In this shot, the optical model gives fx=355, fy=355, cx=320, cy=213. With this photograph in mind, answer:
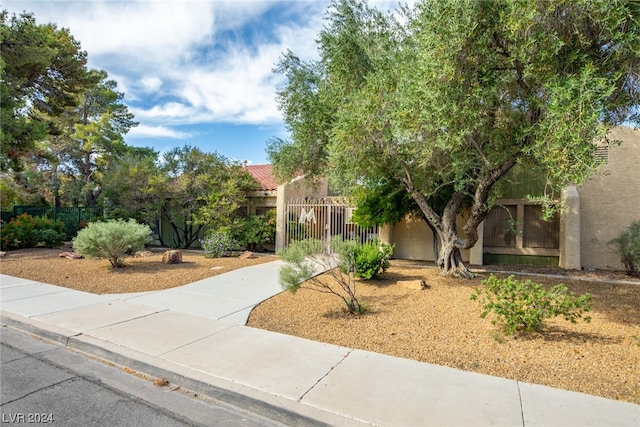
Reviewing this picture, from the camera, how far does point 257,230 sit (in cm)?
1446

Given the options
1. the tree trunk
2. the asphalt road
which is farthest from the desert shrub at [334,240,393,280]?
the asphalt road

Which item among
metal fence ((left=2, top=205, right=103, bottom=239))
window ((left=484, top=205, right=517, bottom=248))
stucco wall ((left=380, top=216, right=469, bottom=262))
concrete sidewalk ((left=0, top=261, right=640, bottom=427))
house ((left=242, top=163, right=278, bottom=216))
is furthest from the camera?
metal fence ((left=2, top=205, right=103, bottom=239))

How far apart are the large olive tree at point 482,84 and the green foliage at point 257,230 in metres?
6.96

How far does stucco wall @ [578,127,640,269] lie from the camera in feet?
36.5

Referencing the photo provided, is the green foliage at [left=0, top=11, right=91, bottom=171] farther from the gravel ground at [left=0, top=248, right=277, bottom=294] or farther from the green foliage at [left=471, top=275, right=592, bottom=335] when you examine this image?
the green foliage at [left=471, top=275, right=592, bottom=335]

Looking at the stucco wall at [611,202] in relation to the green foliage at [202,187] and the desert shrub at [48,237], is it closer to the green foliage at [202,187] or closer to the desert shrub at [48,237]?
the green foliage at [202,187]

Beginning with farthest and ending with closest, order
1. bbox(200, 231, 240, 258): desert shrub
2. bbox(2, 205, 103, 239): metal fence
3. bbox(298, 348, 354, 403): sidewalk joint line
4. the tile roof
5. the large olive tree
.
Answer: bbox(2, 205, 103, 239): metal fence
the tile roof
bbox(200, 231, 240, 258): desert shrub
the large olive tree
bbox(298, 348, 354, 403): sidewalk joint line

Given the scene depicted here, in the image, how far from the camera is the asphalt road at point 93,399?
3.20 meters

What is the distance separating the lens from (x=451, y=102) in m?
5.54

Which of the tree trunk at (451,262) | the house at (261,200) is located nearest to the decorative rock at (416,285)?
the tree trunk at (451,262)

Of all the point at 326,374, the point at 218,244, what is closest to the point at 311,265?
the point at 326,374

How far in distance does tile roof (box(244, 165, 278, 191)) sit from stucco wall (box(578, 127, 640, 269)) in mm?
11187

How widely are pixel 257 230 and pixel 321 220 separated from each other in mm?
2690

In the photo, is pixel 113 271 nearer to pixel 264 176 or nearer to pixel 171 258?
pixel 171 258
